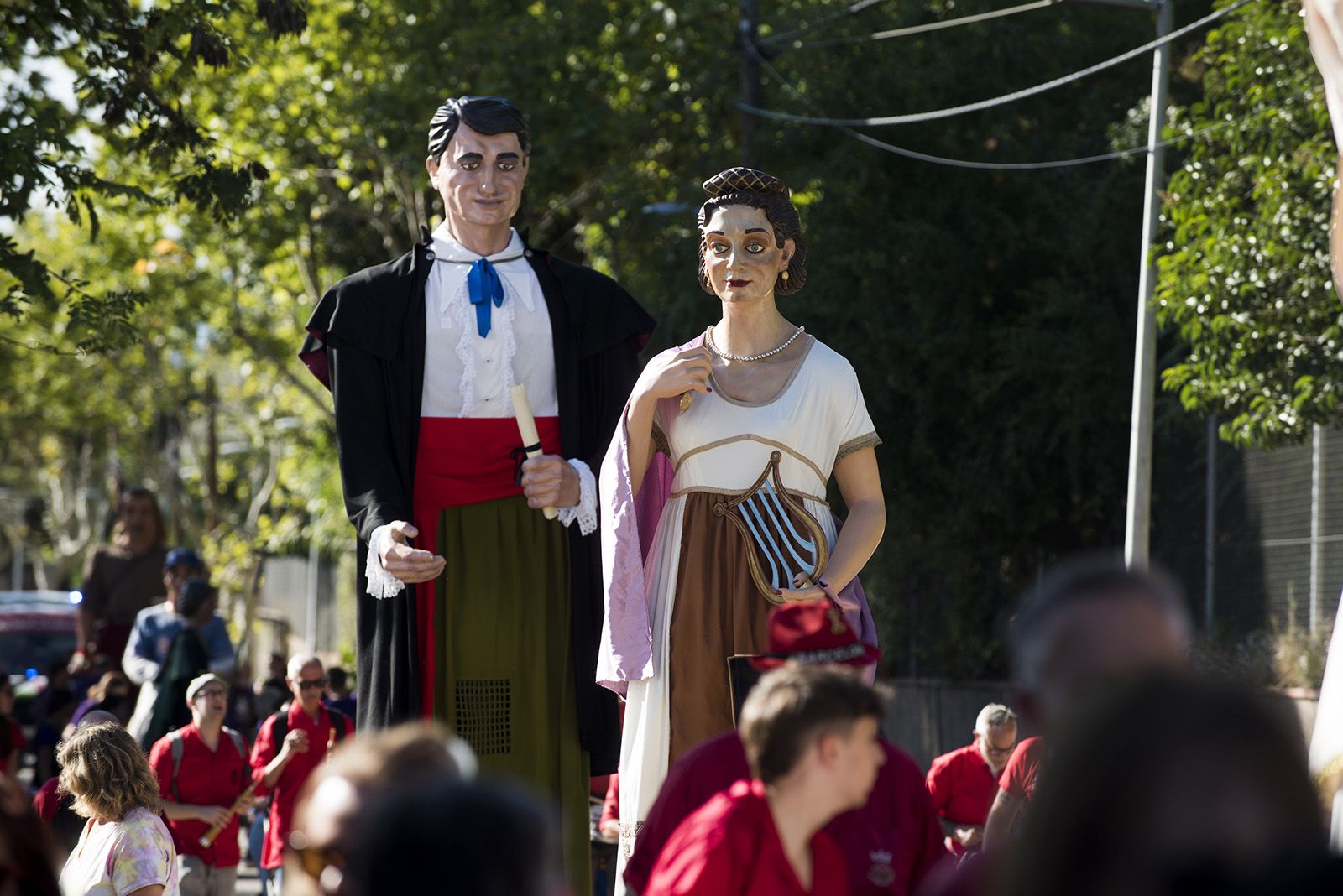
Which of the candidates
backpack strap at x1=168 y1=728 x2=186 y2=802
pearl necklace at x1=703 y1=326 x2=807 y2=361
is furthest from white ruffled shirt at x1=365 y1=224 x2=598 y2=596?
backpack strap at x1=168 y1=728 x2=186 y2=802

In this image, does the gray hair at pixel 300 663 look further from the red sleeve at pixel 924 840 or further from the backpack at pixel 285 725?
the red sleeve at pixel 924 840

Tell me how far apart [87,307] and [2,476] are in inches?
1791

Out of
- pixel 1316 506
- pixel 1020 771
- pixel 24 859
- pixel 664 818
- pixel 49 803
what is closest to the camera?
pixel 24 859

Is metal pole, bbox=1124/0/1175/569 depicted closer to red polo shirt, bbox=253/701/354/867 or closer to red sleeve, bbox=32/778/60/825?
red polo shirt, bbox=253/701/354/867

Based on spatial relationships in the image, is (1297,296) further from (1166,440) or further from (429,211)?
(429,211)

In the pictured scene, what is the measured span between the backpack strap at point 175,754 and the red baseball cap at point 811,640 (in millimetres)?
5824

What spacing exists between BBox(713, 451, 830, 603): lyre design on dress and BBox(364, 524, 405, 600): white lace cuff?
0.86 metres

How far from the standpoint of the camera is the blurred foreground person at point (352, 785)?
275 cm

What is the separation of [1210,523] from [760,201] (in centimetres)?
Answer: 1086

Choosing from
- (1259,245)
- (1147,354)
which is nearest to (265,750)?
(1259,245)

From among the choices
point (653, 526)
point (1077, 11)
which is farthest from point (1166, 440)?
point (653, 526)

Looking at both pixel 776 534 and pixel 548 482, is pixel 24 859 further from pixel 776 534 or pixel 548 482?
pixel 776 534

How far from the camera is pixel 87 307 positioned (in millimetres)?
8086

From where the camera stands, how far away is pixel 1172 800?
208 cm
